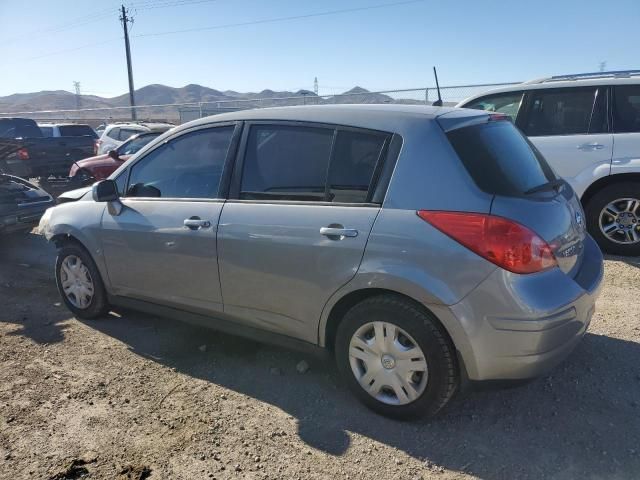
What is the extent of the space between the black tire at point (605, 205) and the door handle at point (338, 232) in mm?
4328

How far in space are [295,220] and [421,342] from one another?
3.32 feet

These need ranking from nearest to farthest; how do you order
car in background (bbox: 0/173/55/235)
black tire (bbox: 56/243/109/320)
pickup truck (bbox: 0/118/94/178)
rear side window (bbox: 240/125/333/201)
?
rear side window (bbox: 240/125/333/201), black tire (bbox: 56/243/109/320), car in background (bbox: 0/173/55/235), pickup truck (bbox: 0/118/94/178)

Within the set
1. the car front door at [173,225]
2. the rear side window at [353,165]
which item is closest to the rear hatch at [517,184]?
the rear side window at [353,165]

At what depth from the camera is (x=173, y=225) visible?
3736 millimetres

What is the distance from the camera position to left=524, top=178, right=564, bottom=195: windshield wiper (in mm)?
2971

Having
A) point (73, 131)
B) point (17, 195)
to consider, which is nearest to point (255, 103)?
point (73, 131)

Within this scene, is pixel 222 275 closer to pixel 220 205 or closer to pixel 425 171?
pixel 220 205

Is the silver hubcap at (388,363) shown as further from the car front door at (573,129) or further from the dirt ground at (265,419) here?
the car front door at (573,129)

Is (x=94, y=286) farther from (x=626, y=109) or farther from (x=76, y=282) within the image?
(x=626, y=109)

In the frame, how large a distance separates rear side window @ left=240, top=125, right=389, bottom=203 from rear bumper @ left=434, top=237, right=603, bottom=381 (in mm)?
819

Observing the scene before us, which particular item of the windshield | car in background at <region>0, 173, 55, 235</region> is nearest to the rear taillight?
car in background at <region>0, 173, 55, 235</region>

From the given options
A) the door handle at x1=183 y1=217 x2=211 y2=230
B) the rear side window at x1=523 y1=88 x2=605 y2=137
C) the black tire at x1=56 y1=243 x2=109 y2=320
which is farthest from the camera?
the rear side window at x1=523 y1=88 x2=605 y2=137

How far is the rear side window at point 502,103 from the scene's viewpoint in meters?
6.56

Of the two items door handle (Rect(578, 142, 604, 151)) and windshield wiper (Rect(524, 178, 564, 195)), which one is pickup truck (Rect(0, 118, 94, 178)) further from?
windshield wiper (Rect(524, 178, 564, 195))
